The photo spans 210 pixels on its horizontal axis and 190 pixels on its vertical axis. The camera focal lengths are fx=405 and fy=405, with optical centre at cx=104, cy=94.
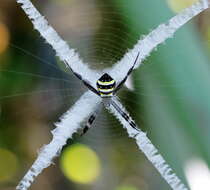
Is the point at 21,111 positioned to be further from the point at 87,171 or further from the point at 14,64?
the point at 87,171

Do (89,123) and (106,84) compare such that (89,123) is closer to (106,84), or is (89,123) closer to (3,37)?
(106,84)

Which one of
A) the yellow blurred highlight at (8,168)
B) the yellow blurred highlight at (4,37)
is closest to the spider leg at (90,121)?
the yellow blurred highlight at (8,168)

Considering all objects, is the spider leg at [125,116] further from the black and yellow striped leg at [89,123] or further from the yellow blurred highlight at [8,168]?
the yellow blurred highlight at [8,168]

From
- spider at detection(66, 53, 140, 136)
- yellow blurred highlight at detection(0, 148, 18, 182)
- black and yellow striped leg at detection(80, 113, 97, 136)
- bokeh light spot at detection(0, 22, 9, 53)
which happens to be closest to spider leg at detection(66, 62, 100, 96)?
spider at detection(66, 53, 140, 136)

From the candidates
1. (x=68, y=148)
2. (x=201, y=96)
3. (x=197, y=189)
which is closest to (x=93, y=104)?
(x=68, y=148)

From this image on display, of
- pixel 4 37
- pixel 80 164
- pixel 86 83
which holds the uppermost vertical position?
pixel 4 37

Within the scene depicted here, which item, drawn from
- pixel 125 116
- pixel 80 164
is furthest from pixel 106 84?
pixel 80 164
